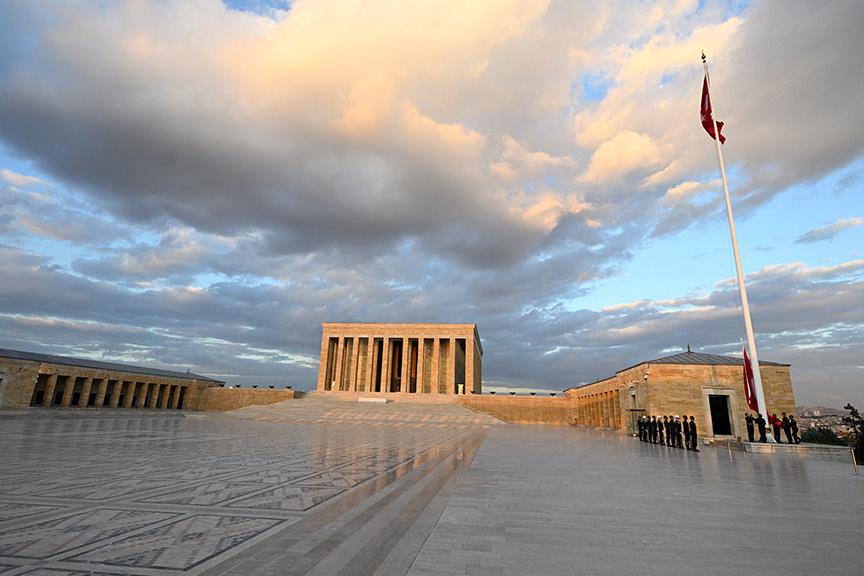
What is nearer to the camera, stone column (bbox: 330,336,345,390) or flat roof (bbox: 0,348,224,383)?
→ flat roof (bbox: 0,348,224,383)

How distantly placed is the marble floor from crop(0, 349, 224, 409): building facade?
1182 inches

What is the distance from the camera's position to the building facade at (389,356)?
5644 cm

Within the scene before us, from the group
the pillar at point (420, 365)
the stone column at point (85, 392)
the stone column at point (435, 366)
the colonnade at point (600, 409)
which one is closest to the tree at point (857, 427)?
the colonnade at point (600, 409)

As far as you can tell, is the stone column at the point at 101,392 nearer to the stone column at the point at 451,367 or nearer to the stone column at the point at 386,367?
the stone column at the point at 386,367

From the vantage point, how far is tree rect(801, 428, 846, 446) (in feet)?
96.6

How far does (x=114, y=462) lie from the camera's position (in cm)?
1012

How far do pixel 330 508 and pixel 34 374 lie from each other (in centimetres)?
4103

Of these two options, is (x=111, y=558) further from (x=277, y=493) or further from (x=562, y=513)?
(x=562, y=513)

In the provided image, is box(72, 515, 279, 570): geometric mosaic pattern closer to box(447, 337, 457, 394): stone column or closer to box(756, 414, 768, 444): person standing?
box(756, 414, 768, 444): person standing

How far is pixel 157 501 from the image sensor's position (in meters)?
6.26

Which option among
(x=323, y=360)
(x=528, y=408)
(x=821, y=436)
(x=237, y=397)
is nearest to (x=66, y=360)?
Result: (x=237, y=397)

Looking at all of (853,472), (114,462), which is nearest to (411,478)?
(114,462)

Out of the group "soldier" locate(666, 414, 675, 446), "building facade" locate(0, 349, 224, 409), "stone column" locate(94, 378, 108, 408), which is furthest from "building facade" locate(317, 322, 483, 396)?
"soldier" locate(666, 414, 675, 446)

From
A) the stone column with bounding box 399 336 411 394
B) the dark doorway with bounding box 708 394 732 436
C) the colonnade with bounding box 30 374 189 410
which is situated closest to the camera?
the dark doorway with bounding box 708 394 732 436
